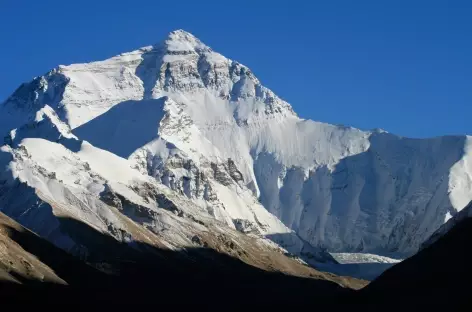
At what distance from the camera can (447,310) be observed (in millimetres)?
195750

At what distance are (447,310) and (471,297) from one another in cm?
529

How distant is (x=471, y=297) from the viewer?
631 feet
